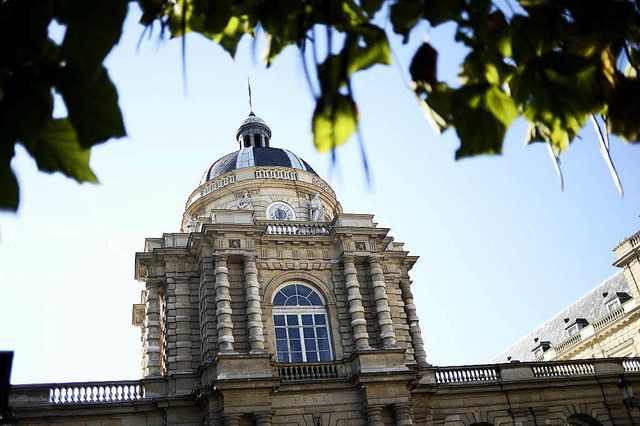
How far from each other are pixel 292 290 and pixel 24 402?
28.6ft

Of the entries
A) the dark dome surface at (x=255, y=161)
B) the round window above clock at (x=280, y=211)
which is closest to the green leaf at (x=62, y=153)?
the round window above clock at (x=280, y=211)

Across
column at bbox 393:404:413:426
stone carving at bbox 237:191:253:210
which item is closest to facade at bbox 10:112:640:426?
column at bbox 393:404:413:426

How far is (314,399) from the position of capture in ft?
64.7

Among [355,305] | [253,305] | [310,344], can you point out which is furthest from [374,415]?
[253,305]

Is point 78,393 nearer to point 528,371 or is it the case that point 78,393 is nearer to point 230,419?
point 230,419

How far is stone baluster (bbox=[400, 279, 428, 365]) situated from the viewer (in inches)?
937

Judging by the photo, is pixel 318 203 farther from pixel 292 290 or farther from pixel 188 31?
pixel 188 31

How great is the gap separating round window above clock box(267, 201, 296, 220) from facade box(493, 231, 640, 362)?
18.6 m

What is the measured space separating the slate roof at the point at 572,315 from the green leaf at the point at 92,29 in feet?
134

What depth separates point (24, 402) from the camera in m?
19.0

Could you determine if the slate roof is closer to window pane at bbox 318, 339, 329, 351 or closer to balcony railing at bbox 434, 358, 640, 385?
balcony railing at bbox 434, 358, 640, 385

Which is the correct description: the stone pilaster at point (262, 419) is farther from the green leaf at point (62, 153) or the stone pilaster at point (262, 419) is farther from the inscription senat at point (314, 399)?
the green leaf at point (62, 153)

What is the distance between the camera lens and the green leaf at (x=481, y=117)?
196cm

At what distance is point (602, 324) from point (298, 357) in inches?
892
